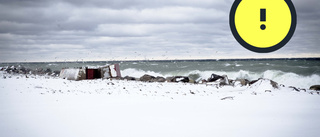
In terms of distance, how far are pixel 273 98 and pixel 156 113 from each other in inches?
135

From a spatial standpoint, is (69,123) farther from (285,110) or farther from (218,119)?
(285,110)

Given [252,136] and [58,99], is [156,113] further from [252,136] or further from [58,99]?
[58,99]

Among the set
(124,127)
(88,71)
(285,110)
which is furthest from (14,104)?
(88,71)

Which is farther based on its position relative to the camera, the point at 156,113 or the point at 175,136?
the point at 156,113

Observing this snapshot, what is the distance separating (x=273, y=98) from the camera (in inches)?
269

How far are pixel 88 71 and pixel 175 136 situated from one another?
10.7 metres

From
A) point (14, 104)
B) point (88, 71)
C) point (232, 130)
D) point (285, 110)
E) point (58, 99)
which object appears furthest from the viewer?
→ point (88, 71)

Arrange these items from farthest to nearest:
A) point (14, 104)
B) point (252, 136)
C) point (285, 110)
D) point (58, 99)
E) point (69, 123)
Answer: point (58, 99), point (14, 104), point (285, 110), point (69, 123), point (252, 136)

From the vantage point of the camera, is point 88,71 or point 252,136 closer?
point 252,136

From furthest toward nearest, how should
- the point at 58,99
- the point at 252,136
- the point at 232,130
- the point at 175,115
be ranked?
the point at 58,99
the point at 175,115
the point at 232,130
the point at 252,136

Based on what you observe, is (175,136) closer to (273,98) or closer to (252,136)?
(252,136)

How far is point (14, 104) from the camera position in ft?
19.5

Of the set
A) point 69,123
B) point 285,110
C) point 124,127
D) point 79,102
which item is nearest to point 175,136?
point 124,127

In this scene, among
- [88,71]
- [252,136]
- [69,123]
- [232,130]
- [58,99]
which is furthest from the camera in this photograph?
[88,71]
